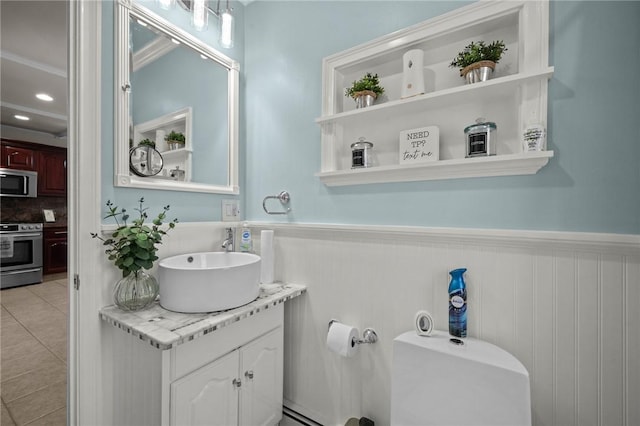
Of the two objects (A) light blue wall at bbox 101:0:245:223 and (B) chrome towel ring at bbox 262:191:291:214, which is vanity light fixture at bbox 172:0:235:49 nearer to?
(A) light blue wall at bbox 101:0:245:223

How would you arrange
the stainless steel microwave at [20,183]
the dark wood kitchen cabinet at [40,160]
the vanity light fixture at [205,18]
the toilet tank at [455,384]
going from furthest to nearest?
1. the stainless steel microwave at [20,183]
2. the dark wood kitchen cabinet at [40,160]
3. the vanity light fixture at [205,18]
4. the toilet tank at [455,384]

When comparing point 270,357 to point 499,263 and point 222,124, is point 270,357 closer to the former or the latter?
point 499,263

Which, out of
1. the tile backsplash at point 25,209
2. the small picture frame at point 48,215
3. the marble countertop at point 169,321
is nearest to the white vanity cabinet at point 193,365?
the marble countertop at point 169,321

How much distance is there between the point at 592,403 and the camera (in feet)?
2.75

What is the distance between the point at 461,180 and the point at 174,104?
1432 millimetres

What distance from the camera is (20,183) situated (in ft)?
8.04

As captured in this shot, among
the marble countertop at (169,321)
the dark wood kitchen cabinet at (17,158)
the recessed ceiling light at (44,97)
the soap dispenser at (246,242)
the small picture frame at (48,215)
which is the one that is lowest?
the marble countertop at (169,321)

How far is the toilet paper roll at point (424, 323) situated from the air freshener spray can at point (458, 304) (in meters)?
0.08

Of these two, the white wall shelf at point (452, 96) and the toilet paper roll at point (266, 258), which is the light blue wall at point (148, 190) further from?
the white wall shelf at point (452, 96)

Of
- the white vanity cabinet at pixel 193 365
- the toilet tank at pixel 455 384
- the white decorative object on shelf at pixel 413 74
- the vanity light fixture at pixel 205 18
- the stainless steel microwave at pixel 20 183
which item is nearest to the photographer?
the toilet tank at pixel 455 384

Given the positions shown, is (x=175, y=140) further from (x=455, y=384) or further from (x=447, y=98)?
(x=455, y=384)

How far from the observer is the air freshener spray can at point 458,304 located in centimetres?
98

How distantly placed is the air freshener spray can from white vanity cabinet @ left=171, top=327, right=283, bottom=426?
0.81 metres

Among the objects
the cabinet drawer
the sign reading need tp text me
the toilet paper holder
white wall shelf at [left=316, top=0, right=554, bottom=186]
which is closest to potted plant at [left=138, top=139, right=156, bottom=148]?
white wall shelf at [left=316, top=0, right=554, bottom=186]
